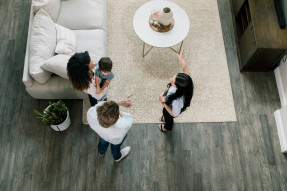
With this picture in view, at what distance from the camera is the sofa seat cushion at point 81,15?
3.22m


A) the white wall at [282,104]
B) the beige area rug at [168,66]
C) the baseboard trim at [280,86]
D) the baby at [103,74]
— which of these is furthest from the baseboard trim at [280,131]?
the baby at [103,74]

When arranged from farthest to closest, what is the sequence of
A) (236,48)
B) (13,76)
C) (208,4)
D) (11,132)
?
(208,4), (236,48), (13,76), (11,132)

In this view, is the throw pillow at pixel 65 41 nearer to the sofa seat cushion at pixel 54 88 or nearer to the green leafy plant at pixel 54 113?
the sofa seat cushion at pixel 54 88

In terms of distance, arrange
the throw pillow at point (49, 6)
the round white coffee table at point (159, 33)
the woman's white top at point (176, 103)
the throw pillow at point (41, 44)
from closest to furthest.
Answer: the woman's white top at point (176, 103) < the throw pillow at point (41, 44) < the throw pillow at point (49, 6) < the round white coffee table at point (159, 33)

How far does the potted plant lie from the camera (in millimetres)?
2703

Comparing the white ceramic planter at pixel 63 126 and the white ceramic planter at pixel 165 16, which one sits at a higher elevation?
the white ceramic planter at pixel 165 16

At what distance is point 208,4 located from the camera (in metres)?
3.88

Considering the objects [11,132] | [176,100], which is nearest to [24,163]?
[11,132]

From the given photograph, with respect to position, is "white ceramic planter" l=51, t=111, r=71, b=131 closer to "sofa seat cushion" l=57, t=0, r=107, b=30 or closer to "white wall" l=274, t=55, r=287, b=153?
"sofa seat cushion" l=57, t=0, r=107, b=30

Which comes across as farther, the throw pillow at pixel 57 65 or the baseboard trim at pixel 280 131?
the baseboard trim at pixel 280 131

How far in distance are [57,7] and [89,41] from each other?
0.61 metres

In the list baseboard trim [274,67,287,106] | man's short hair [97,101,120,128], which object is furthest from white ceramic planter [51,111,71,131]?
baseboard trim [274,67,287,106]

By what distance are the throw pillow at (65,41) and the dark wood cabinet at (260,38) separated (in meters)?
2.19

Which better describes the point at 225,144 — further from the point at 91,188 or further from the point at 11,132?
the point at 11,132
